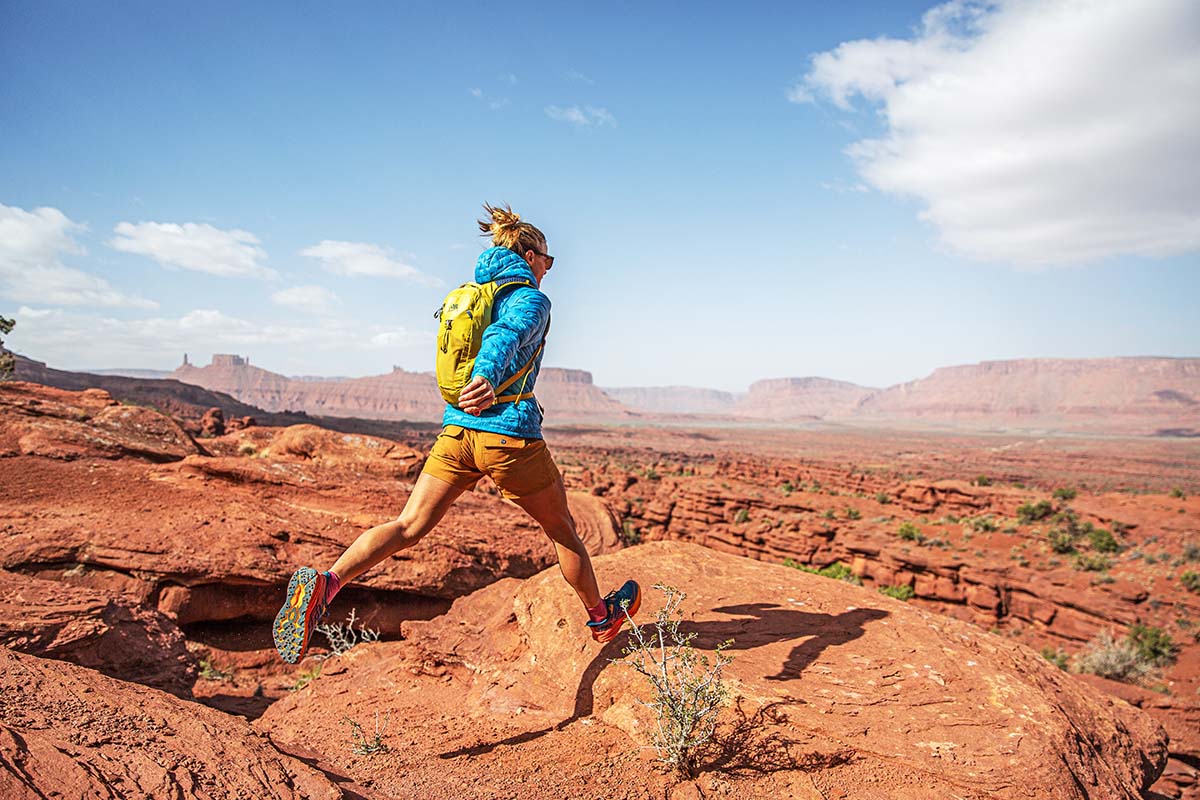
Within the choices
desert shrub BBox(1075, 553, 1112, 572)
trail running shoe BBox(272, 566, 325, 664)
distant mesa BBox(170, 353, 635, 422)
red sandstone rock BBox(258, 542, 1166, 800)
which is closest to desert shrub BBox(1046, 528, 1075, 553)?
desert shrub BBox(1075, 553, 1112, 572)

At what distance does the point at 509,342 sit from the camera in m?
2.70

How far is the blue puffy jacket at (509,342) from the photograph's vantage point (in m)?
2.68

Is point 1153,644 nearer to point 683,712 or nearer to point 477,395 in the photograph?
point 683,712

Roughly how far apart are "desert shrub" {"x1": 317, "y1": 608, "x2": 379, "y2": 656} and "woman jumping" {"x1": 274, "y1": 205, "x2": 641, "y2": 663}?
2.22 meters

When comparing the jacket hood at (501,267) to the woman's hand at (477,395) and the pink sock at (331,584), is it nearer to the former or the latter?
the woman's hand at (477,395)

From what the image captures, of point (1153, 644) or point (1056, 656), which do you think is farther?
point (1056, 656)

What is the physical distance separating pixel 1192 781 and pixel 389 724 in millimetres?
7344

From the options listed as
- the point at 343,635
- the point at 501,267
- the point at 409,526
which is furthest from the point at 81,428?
the point at 501,267

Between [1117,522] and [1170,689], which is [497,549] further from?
[1117,522]

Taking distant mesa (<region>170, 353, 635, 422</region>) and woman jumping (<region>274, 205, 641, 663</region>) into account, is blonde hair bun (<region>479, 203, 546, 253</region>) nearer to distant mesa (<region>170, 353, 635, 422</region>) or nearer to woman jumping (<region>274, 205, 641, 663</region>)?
woman jumping (<region>274, 205, 641, 663</region>)

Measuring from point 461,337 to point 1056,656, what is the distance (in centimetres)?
1439

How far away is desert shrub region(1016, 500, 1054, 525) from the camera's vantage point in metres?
22.6

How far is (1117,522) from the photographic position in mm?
21250

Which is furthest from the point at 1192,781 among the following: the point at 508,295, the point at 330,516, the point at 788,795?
the point at 330,516
